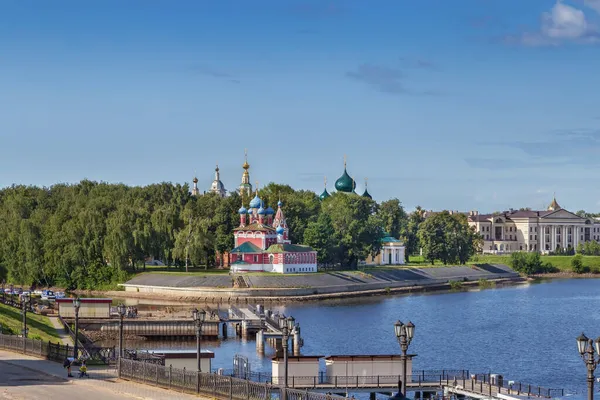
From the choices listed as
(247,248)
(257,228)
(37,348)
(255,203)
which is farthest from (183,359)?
(255,203)

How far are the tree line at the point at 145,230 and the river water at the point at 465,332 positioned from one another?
1675 cm

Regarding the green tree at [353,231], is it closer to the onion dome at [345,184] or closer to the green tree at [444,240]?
the green tree at [444,240]

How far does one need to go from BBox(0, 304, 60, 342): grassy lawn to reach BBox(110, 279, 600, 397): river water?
589 centimetres

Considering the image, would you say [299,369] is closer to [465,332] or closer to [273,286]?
[465,332]

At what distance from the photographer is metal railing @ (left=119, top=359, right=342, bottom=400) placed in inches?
1344

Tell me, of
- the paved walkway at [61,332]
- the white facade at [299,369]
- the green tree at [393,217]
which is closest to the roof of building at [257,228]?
the green tree at [393,217]

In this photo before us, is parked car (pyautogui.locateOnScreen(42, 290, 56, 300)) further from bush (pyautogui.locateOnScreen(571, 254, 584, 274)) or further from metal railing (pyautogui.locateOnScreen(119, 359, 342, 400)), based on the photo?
bush (pyautogui.locateOnScreen(571, 254, 584, 274))

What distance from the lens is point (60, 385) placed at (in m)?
37.4

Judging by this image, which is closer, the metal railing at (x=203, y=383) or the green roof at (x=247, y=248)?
the metal railing at (x=203, y=383)

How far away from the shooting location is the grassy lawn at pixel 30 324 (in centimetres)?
5756

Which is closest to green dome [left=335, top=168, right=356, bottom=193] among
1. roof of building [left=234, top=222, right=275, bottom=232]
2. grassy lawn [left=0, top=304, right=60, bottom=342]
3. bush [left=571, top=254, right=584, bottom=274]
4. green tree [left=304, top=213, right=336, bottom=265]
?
bush [left=571, top=254, right=584, bottom=274]

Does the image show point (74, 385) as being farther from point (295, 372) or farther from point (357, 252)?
point (357, 252)

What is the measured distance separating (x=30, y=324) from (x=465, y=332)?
30015 millimetres

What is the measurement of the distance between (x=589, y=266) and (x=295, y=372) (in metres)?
125
